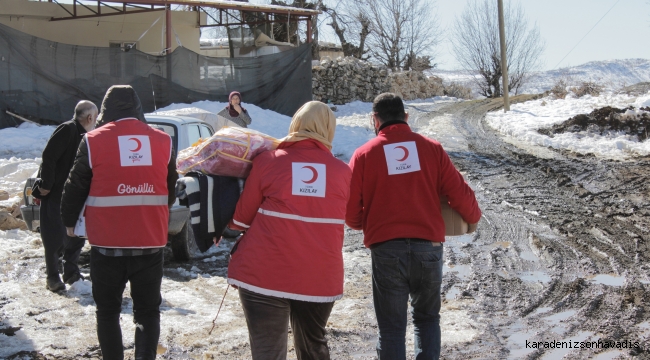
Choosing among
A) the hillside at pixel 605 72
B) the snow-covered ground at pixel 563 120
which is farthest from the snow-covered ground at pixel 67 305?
the hillside at pixel 605 72

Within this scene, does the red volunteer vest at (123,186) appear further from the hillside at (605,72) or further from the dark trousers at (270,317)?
the hillside at (605,72)

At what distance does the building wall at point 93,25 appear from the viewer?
65.1 ft

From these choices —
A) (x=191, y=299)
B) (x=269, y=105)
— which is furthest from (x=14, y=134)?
(x=191, y=299)

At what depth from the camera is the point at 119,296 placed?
149 inches

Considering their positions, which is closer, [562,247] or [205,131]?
[562,247]

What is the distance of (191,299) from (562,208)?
619 cm

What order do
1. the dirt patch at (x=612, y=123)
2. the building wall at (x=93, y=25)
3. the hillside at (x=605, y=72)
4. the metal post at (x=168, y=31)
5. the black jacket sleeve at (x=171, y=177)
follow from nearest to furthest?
the black jacket sleeve at (x=171, y=177)
the dirt patch at (x=612, y=123)
the metal post at (x=168, y=31)
the building wall at (x=93, y=25)
the hillside at (x=605, y=72)

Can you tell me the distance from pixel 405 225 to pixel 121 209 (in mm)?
1694

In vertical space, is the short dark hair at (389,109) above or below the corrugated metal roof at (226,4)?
below

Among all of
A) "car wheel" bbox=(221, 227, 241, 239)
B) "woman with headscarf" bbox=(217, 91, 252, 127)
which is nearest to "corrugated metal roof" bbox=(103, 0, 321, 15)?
"woman with headscarf" bbox=(217, 91, 252, 127)

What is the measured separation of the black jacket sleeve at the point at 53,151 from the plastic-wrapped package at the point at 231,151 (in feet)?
8.59

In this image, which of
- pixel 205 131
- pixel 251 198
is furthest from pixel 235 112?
pixel 251 198

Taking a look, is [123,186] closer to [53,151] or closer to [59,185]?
[53,151]

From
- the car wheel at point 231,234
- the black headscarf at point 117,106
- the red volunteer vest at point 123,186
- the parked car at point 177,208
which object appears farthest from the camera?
the car wheel at point 231,234
